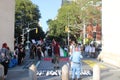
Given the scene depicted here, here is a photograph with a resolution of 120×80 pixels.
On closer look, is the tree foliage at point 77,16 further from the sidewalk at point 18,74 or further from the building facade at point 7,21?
the sidewalk at point 18,74

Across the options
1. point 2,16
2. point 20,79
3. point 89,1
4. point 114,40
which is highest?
point 89,1

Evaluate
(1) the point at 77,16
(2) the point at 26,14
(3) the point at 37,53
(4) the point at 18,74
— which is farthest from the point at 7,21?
(2) the point at 26,14

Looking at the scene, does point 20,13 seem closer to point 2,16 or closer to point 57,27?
point 57,27

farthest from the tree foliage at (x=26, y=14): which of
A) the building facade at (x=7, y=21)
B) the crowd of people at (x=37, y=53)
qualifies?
the building facade at (x=7, y=21)

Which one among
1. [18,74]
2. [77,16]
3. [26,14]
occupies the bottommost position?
[18,74]

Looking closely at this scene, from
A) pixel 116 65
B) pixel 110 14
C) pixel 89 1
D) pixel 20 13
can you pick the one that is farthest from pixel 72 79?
pixel 20 13

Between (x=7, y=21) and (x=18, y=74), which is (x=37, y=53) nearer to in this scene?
(x=7, y=21)

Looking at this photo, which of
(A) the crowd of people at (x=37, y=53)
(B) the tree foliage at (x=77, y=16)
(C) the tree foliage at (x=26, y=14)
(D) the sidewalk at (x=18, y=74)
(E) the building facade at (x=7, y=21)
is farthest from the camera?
(C) the tree foliage at (x=26, y=14)

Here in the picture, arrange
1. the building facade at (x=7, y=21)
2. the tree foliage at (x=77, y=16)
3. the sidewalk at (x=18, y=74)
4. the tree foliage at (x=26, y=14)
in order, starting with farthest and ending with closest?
the tree foliage at (x=26, y=14) → the tree foliage at (x=77, y=16) → the building facade at (x=7, y=21) → the sidewalk at (x=18, y=74)

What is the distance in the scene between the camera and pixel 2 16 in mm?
27062

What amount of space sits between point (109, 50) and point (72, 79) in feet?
42.8

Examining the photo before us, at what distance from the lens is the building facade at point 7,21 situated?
1063 inches

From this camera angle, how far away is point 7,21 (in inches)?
1110

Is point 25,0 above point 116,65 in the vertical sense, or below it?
above
